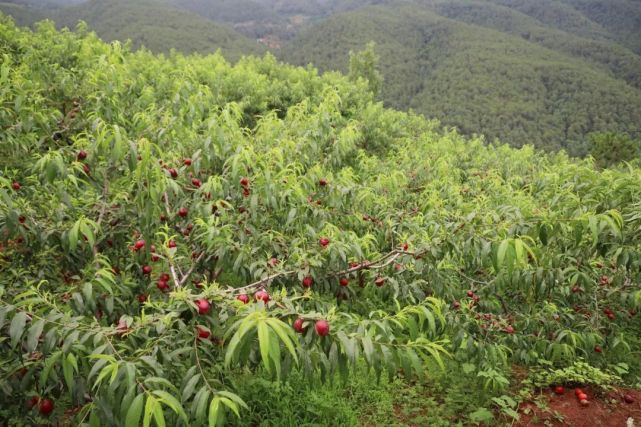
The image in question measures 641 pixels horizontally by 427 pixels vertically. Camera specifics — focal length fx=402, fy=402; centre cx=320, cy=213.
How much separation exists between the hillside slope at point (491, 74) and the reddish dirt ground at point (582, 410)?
73.4m

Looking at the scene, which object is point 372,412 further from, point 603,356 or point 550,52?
point 550,52

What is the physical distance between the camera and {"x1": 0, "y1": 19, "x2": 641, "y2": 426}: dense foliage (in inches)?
69.3

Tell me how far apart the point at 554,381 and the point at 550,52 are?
149 metres

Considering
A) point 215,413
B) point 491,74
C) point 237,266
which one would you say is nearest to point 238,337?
point 215,413

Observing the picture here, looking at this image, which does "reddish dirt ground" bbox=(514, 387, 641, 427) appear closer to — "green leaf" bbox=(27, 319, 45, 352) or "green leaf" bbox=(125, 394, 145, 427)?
"green leaf" bbox=(125, 394, 145, 427)

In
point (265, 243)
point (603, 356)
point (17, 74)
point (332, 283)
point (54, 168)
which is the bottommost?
point (603, 356)

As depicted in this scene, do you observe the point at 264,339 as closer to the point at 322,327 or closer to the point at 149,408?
the point at 322,327

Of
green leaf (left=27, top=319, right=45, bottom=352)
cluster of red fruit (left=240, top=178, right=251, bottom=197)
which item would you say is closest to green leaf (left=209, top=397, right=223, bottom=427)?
green leaf (left=27, top=319, right=45, bottom=352)

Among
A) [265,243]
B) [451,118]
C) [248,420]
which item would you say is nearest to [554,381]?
[248,420]

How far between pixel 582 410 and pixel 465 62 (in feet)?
390

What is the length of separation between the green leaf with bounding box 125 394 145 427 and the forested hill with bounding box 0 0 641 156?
7128 cm

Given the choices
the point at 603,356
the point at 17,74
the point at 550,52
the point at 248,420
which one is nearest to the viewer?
the point at 17,74

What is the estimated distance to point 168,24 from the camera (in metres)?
129

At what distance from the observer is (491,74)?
10131cm
